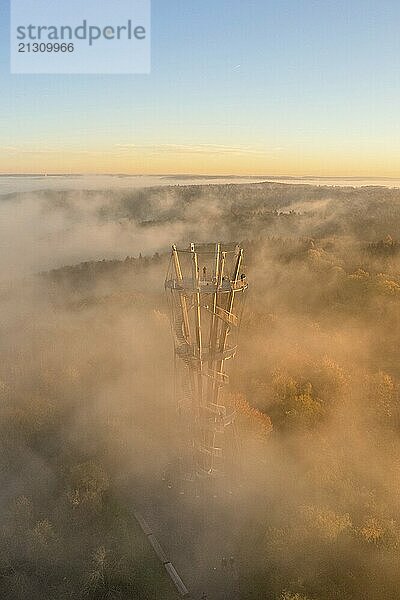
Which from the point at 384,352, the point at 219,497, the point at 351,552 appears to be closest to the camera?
the point at 351,552

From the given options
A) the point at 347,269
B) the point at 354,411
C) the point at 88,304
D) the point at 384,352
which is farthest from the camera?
the point at 347,269

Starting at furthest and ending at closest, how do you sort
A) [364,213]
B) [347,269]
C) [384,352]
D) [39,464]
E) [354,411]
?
[364,213] → [347,269] → [384,352] → [354,411] → [39,464]

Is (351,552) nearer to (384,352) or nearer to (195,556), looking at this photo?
(195,556)

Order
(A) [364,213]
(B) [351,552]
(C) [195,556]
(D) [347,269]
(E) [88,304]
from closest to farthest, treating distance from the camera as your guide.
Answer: (B) [351,552], (C) [195,556], (E) [88,304], (D) [347,269], (A) [364,213]

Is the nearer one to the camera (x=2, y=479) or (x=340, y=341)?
(x=2, y=479)

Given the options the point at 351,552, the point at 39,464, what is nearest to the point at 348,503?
the point at 351,552

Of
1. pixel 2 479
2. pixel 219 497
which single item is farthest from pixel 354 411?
pixel 2 479

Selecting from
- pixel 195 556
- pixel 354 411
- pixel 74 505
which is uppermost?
pixel 354 411

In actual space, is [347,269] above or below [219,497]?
above

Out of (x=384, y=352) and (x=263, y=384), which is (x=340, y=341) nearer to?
(x=384, y=352)
